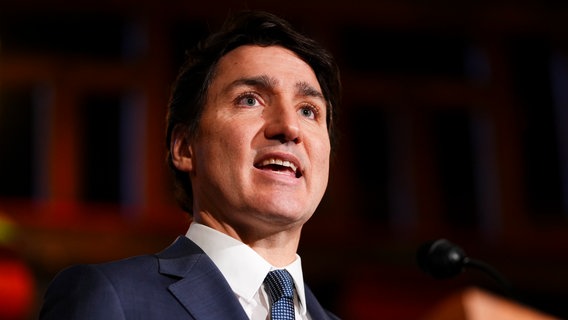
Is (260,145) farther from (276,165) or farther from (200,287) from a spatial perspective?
(200,287)

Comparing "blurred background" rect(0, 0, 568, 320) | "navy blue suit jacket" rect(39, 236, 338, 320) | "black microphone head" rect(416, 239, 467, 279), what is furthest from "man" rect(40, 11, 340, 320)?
"blurred background" rect(0, 0, 568, 320)

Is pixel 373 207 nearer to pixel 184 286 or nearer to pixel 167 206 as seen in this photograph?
pixel 167 206

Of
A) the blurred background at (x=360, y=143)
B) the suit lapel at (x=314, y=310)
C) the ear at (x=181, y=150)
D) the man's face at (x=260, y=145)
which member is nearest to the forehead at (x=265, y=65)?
the man's face at (x=260, y=145)

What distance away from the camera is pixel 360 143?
5.96m

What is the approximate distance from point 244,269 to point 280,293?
0.25ft

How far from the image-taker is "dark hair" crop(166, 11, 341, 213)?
173 cm

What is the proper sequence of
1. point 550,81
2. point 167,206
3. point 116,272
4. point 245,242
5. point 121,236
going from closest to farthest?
point 116,272, point 245,242, point 121,236, point 167,206, point 550,81

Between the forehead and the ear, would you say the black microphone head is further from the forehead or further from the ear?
the ear

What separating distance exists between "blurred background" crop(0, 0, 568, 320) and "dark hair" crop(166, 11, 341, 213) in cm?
281

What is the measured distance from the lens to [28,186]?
5.19m

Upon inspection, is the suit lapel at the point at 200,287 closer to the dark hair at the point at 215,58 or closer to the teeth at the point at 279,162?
the teeth at the point at 279,162

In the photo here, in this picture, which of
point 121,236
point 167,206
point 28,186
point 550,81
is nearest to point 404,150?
point 550,81

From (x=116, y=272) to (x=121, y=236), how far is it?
366 centimetres

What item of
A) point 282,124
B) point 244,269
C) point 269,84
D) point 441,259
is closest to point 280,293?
point 244,269
